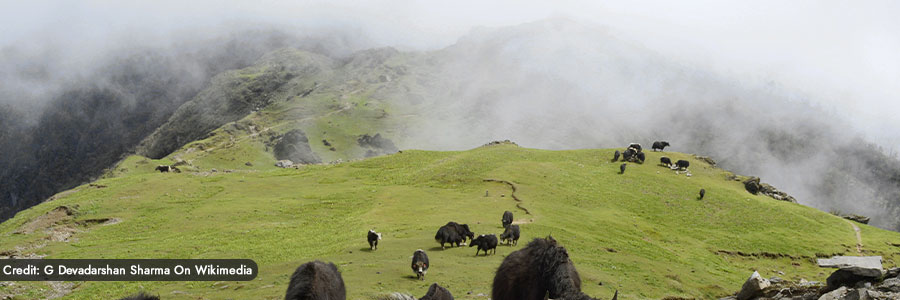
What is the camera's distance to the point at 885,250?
4641 cm

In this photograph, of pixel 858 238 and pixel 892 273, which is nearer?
pixel 892 273

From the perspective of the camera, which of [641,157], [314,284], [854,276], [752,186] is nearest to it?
[314,284]

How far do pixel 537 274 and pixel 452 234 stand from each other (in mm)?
16835

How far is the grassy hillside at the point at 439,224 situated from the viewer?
1020 inches

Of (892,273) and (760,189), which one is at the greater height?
(892,273)

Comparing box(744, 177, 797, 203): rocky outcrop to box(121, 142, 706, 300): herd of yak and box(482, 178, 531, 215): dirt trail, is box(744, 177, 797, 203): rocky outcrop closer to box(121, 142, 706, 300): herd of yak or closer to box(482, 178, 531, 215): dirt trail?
box(482, 178, 531, 215): dirt trail

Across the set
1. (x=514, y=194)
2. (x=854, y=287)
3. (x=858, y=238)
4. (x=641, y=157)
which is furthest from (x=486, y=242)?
(x=641, y=157)

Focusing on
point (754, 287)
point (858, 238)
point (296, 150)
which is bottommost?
point (858, 238)

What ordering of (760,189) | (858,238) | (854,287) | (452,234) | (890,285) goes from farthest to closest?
(760,189) → (858,238) → (452,234) → (854,287) → (890,285)

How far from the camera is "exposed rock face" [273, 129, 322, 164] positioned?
18412 centimetres

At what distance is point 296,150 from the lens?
18925 centimetres

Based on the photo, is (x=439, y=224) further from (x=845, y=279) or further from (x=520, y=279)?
(x=845, y=279)

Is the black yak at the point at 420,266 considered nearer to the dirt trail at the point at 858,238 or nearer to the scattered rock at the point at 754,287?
the scattered rock at the point at 754,287

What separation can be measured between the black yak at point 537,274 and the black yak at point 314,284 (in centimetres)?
503
